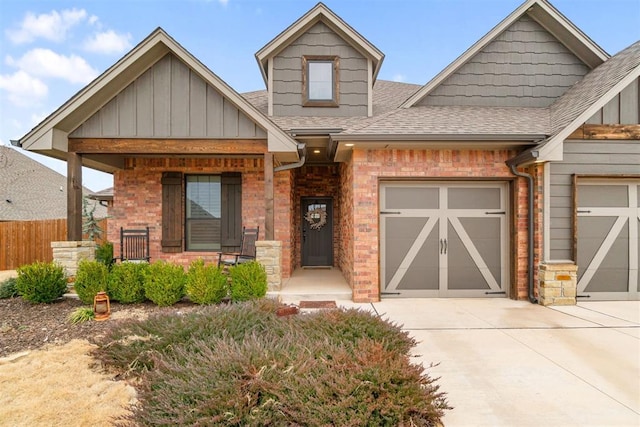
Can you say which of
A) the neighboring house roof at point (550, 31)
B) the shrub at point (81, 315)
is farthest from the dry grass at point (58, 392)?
the neighboring house roof at point (550, 31)

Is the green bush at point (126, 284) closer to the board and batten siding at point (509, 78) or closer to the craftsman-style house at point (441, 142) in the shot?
the craftsman-style house at point (441, 142)

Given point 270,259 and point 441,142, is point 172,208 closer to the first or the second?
point 270,259

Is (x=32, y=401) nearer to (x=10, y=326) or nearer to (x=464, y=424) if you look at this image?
(x=10, y=326)

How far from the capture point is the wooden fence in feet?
34.2

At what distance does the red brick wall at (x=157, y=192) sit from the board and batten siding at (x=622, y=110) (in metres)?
6.59

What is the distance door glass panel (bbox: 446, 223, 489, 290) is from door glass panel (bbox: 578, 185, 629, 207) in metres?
2.27

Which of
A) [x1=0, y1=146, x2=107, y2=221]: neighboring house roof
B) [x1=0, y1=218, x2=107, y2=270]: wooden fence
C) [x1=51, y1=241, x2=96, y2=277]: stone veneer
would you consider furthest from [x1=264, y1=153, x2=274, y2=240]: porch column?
[x1=0, y1=146, x2=107, y2=221]: neighboring house roof

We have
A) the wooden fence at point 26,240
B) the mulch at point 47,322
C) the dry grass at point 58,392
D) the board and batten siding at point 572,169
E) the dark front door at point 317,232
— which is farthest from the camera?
the wooden fence at point 26,240

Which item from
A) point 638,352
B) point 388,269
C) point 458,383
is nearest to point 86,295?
point 388,269

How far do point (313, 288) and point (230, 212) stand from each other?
2834 millimetres

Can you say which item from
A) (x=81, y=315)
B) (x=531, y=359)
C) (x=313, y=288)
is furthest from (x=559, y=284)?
(x=81, y=315)

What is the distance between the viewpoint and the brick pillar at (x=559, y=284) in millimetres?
5633

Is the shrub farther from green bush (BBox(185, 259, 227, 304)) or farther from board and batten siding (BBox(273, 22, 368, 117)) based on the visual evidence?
board and batten siding (BBox(273, 22, 368, 117))

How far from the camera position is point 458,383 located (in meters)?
2.98
